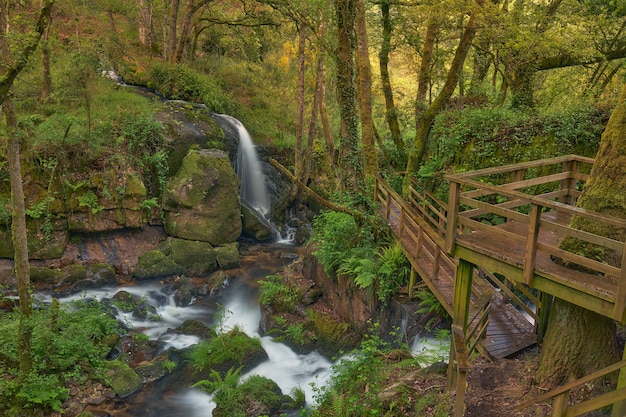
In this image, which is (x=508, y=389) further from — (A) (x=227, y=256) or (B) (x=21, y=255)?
(A) (x=227, y=256)

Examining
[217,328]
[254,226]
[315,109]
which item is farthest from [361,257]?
[315,109]

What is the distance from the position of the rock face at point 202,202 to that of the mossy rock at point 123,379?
6.93 metres

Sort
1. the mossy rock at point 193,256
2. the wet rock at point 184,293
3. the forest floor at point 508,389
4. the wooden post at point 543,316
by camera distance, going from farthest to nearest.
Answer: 1. the mossy rock at point 193,256
2. the wet rock at point 184,293
3. the wooden post at point 543,316
4. the forest floor at point 508,389

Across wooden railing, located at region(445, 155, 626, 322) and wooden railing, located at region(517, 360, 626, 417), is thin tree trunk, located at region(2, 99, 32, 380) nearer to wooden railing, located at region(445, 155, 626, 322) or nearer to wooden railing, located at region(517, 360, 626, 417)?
wooden railing, located at region(445, 155, 626, 322)

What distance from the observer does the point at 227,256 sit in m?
16.7

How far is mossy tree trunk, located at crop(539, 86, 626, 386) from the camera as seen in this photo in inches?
225

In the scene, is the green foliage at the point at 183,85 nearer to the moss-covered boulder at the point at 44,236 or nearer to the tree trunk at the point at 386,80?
the moss-covered boulder at the point at 44,236

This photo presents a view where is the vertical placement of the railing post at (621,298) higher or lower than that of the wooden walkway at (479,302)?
higher

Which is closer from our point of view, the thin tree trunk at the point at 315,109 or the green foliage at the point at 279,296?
the green foliage at the point at 279,296

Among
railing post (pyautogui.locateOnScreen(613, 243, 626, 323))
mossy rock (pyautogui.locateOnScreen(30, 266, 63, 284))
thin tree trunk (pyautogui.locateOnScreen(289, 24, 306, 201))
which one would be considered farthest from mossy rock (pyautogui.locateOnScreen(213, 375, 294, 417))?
thin tree trunk (pyautogui.locateOnScreen(289, 24, 306, 201))

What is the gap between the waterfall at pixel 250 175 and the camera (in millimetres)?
20969

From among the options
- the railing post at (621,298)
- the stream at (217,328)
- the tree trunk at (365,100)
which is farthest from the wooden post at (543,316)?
the tree trunk at (365,100)

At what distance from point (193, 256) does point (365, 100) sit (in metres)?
8.03

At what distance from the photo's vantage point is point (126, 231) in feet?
54.3
